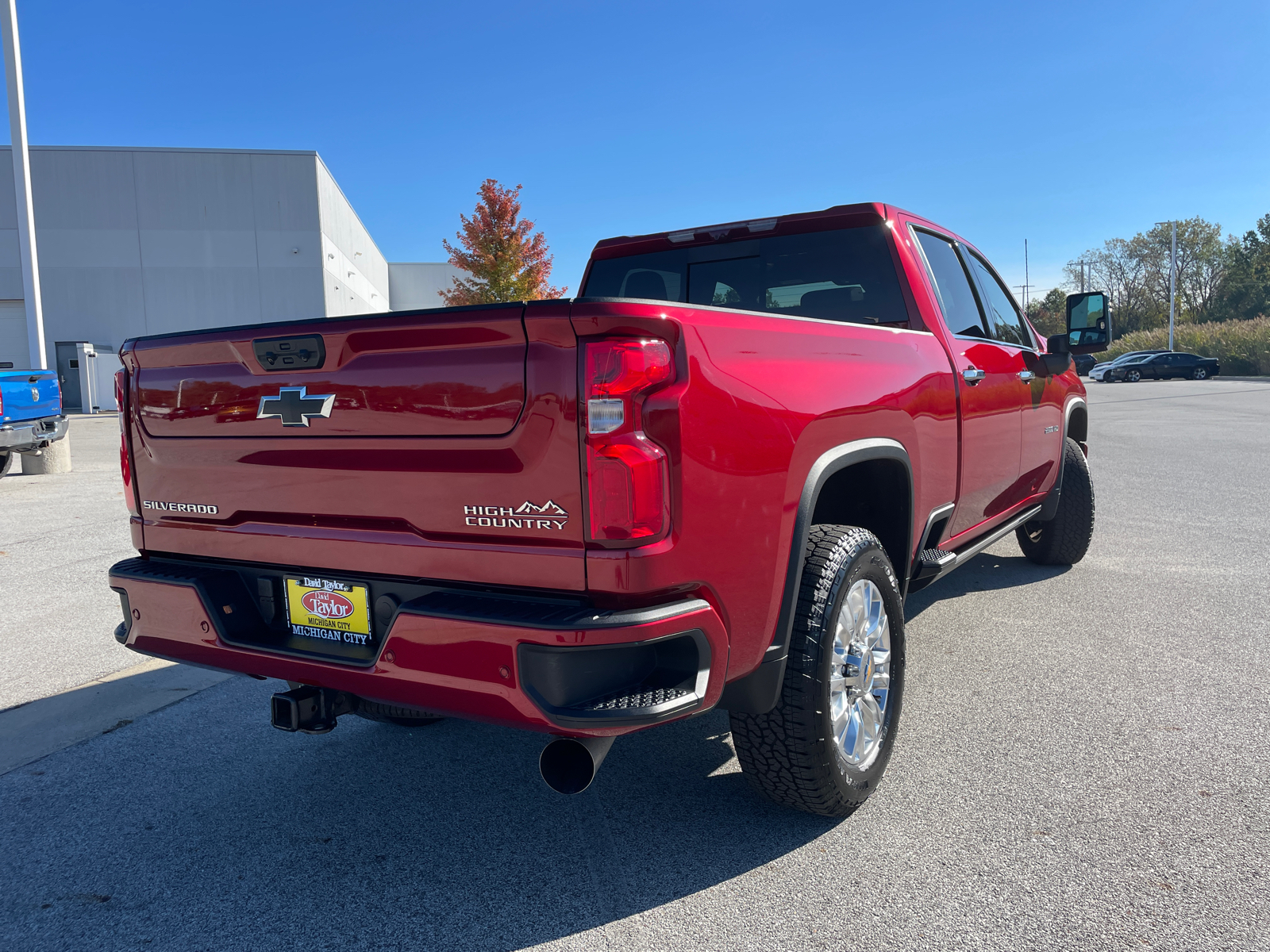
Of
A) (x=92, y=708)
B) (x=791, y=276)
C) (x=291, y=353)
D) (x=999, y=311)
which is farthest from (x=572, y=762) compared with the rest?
(x=999, y=311)

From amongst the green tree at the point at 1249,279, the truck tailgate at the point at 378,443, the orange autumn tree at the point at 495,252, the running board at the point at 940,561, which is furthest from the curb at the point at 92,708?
the green tree at the point at 1249,279

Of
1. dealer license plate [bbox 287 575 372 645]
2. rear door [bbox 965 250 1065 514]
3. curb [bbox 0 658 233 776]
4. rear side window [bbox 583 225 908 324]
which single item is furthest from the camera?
rear door [bbox 965 250 1065 514]

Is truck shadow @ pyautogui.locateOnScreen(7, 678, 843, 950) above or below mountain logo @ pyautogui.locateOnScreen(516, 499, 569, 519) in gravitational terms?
below

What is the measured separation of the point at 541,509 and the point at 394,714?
60.5 inches

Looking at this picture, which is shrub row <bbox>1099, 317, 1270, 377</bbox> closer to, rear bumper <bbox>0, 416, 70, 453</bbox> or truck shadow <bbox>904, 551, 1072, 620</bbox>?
truck shadow <bbox>904, 551, 1072, 620</bbox>

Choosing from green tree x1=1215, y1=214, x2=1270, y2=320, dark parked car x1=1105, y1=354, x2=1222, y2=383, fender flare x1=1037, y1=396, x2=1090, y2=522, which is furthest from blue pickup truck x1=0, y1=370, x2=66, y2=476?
green tree x1=1215, y1=214, x2=1270, y2=320

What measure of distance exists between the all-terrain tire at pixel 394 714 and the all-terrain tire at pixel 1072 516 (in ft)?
13.3

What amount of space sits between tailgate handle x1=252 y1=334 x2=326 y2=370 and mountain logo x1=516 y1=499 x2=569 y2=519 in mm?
728

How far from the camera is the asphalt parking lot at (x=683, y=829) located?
88.7 inches

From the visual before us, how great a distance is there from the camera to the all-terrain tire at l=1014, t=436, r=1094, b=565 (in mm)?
5762

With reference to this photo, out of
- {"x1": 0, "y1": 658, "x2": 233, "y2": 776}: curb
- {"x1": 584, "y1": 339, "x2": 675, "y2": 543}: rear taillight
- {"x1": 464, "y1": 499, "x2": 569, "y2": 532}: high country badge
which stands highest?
{"x1": 584, "y1": 339, "x2": 675, "y2": 543}: rear taillight

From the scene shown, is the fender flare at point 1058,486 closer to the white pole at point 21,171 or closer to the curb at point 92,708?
the curb at point 92,708

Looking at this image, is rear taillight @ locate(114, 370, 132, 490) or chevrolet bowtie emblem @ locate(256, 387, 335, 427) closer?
chevrolet bowtie emblem @ locate(256, 387, 335, 427)

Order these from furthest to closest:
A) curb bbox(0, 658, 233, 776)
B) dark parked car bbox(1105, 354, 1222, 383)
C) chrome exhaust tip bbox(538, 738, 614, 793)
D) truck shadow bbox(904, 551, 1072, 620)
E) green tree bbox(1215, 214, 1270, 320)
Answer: green tree bbox(1215, 214, 1270, 320)
dark parked car bbox(1105, 354, 1222, 383)
truck shadow bbox(904, 551, 1072, 620)
curb bbox(0, 658, 233, 776)
chrome exhaust tip bbox(538, 738, 614, 793)
